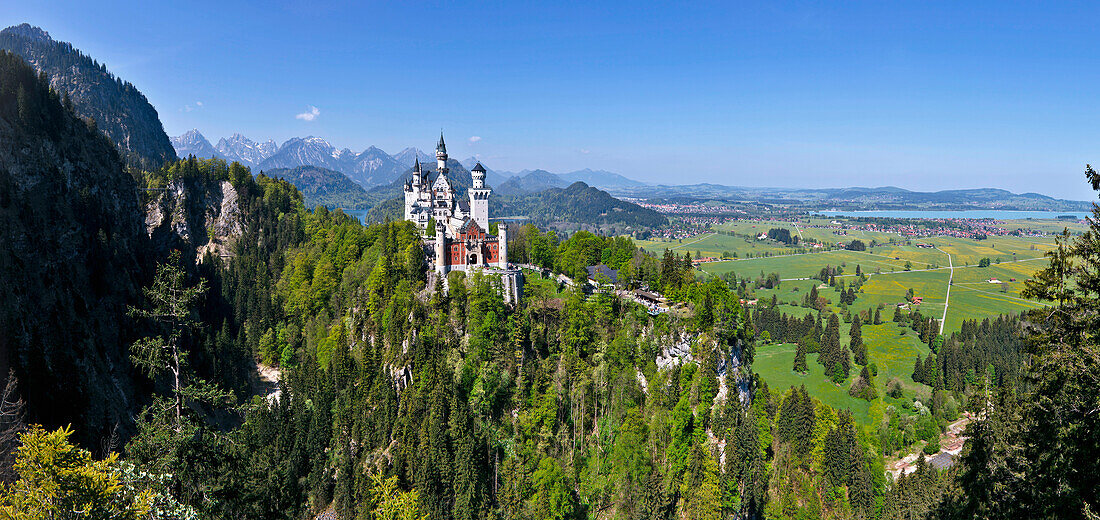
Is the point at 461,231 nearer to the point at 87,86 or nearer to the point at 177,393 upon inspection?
the point at 177,393

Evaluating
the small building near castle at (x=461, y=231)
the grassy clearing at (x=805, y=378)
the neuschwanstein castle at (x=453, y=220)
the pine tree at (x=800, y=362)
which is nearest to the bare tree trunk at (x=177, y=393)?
the small building near castle at (x=461, y=231)

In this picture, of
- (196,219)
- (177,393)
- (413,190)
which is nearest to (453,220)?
(413,190)

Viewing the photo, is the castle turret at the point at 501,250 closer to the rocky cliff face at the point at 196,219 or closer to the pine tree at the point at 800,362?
the rocky cliff face at the point at 196,219

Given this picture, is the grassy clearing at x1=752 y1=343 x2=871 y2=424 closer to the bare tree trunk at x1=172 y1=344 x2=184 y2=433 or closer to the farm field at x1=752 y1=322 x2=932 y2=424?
the farm field at x1=752 y1=322 x2=932 y2=424

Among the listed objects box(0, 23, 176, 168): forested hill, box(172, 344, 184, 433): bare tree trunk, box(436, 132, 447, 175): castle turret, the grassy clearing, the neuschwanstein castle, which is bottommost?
the grassy clearing

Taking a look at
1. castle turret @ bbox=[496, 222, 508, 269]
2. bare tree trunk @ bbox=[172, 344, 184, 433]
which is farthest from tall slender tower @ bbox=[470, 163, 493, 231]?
bare tree trunk @ bbox=[172, 344, 184, 433]

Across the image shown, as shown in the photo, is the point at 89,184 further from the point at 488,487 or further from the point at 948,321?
the point at 948,321

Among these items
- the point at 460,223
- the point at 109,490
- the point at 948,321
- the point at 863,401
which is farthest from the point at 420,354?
the point at 948,321
